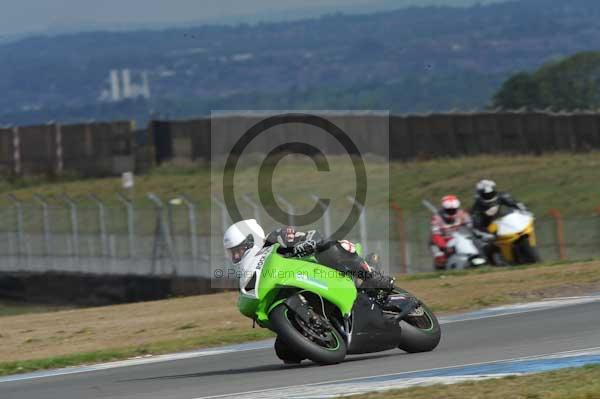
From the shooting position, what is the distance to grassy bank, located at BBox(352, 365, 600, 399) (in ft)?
26.3

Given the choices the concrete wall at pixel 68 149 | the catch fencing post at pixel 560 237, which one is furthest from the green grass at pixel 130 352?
the concrete wall at pixel 68 149

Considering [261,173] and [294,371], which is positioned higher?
[294,371]

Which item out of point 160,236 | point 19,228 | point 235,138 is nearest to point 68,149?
point 235,138

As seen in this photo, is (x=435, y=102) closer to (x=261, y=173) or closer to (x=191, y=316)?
(x=261, y=173)

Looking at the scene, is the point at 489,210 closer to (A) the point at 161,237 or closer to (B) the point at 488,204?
(B) the point at 488,204

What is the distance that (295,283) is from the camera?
32.4 ft

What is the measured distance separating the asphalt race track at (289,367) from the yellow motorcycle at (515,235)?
22.1 feet

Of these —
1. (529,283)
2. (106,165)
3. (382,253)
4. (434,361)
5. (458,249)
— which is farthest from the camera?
(106,165)

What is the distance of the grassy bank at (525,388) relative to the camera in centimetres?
801

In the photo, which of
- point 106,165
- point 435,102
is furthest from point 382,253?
point 435,102

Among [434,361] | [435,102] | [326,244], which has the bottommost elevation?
[435,102]

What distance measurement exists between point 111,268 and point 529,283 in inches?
470

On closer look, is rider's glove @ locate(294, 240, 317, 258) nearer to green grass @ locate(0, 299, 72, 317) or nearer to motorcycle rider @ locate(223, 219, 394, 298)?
motorcycle rider @ locate(223, 219, 394, 298)

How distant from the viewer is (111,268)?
26328 mm
